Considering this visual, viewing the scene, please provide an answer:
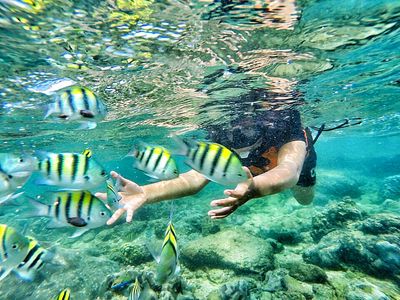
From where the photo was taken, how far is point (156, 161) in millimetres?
3842

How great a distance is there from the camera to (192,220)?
14.7 metres

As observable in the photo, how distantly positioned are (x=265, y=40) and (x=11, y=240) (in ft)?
25.0

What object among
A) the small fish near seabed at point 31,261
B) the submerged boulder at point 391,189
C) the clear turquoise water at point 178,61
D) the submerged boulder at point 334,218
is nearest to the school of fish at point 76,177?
the small fish near seabed at point 31,261

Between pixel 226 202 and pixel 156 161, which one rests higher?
pixel 156 161

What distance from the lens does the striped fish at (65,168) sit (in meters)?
3.13

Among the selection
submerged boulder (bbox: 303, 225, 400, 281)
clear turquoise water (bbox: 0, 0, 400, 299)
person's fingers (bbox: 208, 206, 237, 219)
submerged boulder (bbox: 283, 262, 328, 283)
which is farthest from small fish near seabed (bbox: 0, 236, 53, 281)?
submerged boulder (bbox: 303, 225, 400, 281)

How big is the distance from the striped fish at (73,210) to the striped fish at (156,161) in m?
0.93

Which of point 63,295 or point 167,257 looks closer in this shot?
point 167,257

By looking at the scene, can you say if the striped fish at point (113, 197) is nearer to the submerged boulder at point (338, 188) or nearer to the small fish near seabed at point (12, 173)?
Answer: the small fish near seabed at point (12, 173)

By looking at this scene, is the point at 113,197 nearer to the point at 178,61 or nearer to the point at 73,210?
the point at 73,210

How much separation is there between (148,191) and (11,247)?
89.4 inches

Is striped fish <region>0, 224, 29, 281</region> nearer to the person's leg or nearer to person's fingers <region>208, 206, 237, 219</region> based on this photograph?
person's fingers <region>208, 206, 237, 219</region>

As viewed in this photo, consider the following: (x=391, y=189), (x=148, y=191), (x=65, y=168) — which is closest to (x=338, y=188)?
(x=391, y=189)

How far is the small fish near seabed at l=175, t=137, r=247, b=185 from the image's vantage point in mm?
2918
